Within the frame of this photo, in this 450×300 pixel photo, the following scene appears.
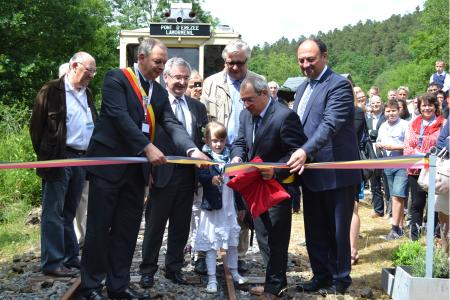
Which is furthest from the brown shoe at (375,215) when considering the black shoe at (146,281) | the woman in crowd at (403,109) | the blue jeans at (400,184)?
the black shoe at (146,281)

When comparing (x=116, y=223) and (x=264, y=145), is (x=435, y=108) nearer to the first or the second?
(x=264, y=145)

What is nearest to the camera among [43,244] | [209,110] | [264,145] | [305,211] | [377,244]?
[264,145]

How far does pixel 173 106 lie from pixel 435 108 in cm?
362

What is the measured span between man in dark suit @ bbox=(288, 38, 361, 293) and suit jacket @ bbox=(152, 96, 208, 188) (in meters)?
1.19

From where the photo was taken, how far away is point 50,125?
19.6ft

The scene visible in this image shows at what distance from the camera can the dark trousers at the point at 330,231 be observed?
17.4ft

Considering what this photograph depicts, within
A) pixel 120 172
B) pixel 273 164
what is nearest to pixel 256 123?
pixel 273 164

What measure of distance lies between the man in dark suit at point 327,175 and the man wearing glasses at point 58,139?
2364mm

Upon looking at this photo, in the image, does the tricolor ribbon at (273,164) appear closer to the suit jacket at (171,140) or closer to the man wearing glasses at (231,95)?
the suit jacket at (171,140)

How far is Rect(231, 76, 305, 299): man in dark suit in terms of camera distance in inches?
197

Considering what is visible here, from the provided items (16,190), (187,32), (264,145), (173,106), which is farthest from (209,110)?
(16,190)

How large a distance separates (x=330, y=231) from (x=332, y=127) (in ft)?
3.69

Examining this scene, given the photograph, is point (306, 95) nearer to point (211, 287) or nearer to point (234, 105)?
point (234, 105)

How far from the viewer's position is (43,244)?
236 inches
